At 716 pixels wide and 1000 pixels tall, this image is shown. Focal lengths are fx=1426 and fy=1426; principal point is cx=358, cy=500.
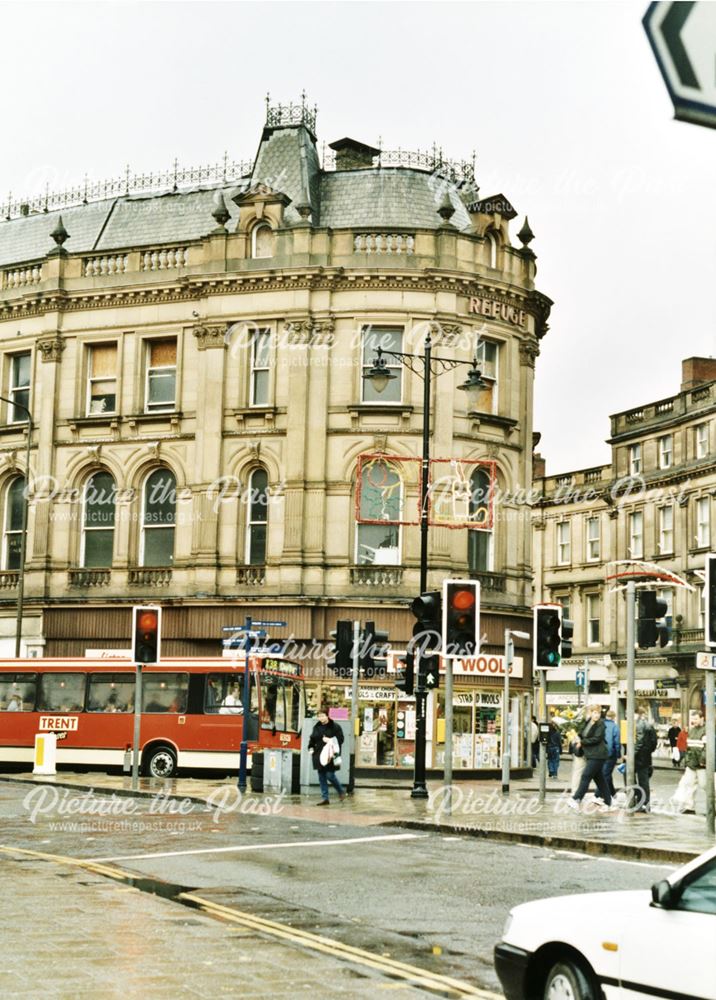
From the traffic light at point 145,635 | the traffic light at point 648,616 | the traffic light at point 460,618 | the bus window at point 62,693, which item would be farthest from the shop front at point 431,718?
the traffic light at point 648,616

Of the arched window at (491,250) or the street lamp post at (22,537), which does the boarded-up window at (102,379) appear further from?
the arched window at (491,250)

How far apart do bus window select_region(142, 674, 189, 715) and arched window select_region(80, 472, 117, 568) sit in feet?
27.1

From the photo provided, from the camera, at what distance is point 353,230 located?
40.6 meters

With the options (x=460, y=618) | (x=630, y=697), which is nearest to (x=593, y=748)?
(x=630, y=697)

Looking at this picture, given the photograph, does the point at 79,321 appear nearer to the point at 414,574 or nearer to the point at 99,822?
the point at 414,574

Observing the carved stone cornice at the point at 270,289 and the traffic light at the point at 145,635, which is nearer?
the traffic light at the point at 145,635

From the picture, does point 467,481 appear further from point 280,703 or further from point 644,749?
point 644,749

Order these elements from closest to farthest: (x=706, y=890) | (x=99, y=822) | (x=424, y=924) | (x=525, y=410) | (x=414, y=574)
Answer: (x=706, y=890), (x=424, y=924), (x=99, y=822), (x=414, y=574), (x=525, y=410)

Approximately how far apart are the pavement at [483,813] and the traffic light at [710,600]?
255cm

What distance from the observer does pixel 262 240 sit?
41.7 metres

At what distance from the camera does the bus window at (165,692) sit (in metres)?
34.2

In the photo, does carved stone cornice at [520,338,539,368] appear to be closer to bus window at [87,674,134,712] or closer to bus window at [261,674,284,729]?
bus window at [261,674,284,729]

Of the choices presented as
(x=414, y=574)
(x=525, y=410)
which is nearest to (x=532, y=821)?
(x=414, y=574)

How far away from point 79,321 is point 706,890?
38.9 m
